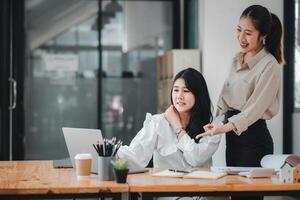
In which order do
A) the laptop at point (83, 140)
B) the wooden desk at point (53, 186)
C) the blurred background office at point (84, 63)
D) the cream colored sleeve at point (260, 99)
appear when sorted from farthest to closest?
the blurred background office at point (84, 63) → the cream colored sleeve at point (260, 99) → the laptop at point (83, 140) → the wooden desk at point (53, 186)

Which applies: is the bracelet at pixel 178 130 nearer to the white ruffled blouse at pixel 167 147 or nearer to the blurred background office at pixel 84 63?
the white ruffled blouse at pixel 167 147

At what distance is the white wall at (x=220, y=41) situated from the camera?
4809 mm

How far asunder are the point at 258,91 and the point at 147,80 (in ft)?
13.0

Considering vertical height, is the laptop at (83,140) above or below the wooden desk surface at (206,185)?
above

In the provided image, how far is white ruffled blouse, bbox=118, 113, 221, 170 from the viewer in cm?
266

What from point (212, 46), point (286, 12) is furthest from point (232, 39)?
point (286, 12)

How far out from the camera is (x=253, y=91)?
2.69 m

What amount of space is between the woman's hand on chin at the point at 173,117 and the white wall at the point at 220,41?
82.4 inches

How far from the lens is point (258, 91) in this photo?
263 centimetres

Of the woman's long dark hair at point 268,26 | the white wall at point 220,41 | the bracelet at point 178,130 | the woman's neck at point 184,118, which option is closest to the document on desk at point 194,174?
the bracelet at point 178,130

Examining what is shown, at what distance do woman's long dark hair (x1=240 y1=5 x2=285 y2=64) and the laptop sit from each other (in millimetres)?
1087

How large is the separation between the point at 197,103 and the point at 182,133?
0.20 metres

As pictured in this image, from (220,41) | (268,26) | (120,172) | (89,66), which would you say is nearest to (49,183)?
(120,172)

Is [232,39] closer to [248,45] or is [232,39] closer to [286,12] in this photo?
[286,12]
